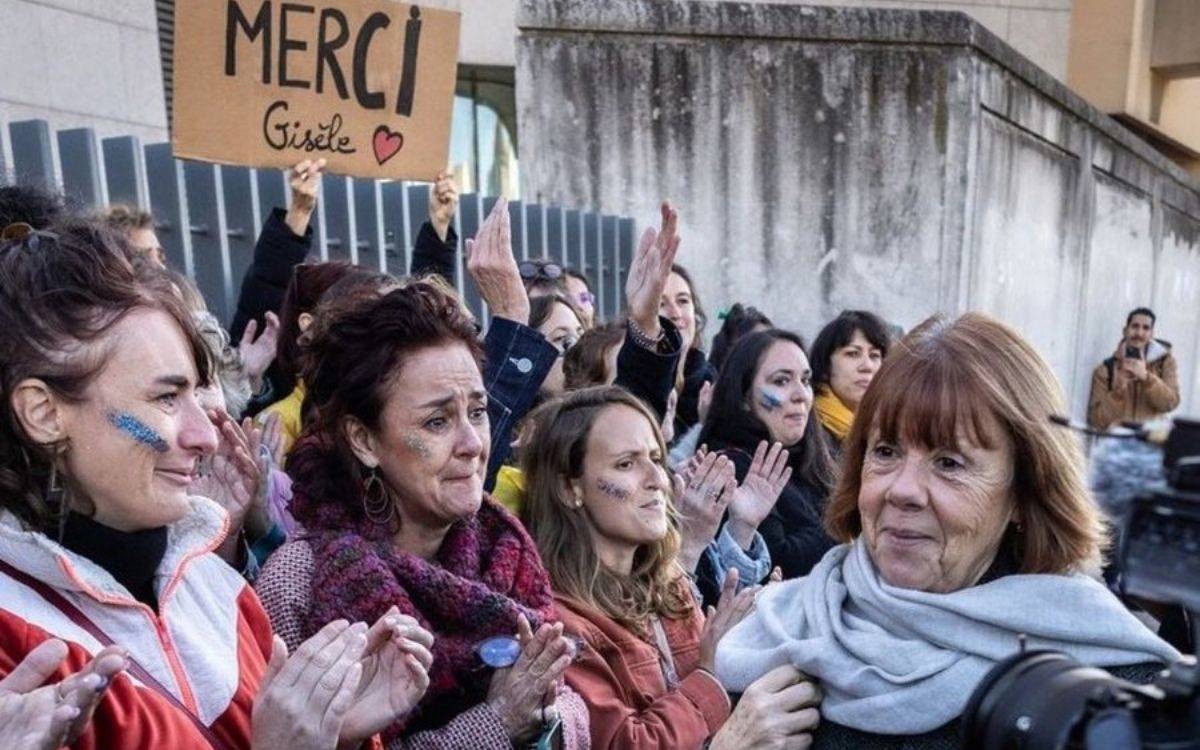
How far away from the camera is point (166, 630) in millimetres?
1505

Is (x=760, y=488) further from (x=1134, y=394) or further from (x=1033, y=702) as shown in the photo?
(x=1134, y=394)

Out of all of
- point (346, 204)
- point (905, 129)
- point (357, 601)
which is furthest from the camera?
point (905, 129)

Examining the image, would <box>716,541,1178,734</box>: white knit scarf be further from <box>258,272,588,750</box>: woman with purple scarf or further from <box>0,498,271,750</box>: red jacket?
<box>0,498,271,750</box>: red jacket

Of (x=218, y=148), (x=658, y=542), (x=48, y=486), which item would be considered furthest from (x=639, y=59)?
(x=48, y=486)

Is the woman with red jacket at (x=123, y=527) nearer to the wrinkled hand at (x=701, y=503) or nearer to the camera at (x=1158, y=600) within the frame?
the camera at (x=1158, y=600)

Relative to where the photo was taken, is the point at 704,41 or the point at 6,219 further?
the point at 704,41

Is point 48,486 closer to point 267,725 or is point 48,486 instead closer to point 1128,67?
point 267,725

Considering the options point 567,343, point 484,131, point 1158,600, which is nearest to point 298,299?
point 567,343

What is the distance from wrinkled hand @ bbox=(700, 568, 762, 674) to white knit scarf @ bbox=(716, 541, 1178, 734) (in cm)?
64

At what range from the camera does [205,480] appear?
2.34 metres

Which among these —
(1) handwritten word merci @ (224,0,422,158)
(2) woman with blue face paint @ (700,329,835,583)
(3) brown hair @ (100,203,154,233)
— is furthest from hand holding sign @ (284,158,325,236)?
(2) woman with blue face paint @ (700,329,835,583)

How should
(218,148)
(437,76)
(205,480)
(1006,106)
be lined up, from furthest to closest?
(1006,106)
(437,76)
(218,148)
(205,480)

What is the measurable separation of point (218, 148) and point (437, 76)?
85cm

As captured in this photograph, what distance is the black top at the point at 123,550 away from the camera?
1456 mm
